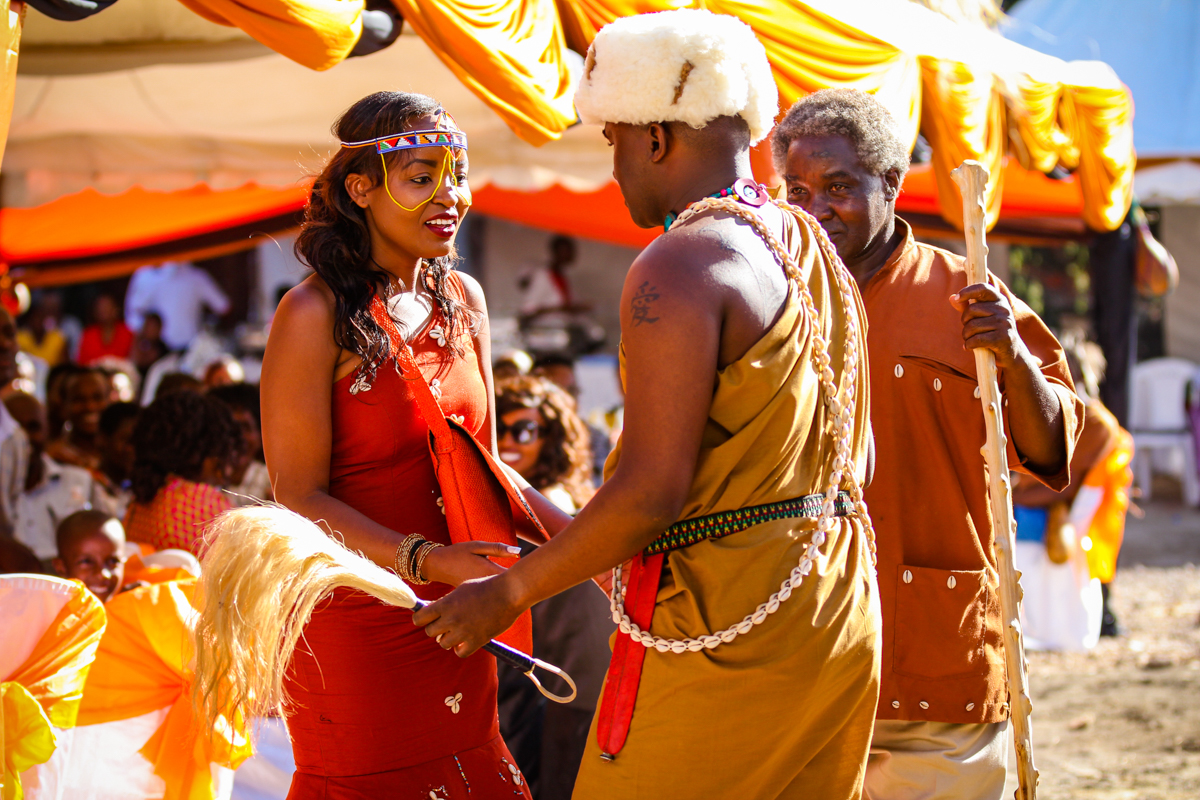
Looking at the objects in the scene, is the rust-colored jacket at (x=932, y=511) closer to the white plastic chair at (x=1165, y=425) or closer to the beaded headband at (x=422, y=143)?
the beaded headband at (x=422, y=143)

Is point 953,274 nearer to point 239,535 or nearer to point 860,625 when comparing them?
point 860,625

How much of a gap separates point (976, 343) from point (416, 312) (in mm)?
1190

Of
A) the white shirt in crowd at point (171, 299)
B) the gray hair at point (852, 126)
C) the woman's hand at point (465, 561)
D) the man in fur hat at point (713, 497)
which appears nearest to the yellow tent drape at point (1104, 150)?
the gray hair at point (852, 126)

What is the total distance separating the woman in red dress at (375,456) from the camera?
7.23 feet

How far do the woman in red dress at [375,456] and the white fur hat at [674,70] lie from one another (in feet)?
2.19

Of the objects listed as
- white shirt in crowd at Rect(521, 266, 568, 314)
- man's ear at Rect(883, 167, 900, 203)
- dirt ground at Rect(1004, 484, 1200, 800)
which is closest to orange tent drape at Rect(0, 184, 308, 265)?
white shirt in crowd at Rect(521, 266, 568, 314)

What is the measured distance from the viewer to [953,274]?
266 centimetres

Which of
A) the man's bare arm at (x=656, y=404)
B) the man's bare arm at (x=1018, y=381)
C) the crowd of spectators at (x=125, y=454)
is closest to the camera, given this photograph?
the man's bare arm at (x=656, y=404)

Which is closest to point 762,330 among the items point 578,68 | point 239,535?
point 239,535

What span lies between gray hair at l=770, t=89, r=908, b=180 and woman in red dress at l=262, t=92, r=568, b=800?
Result: 33.2 inches

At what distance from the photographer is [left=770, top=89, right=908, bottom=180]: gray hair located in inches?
103

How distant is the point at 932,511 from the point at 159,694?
80.4 inches

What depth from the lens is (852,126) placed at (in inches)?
103

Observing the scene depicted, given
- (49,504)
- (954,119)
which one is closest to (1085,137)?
(954,119)
